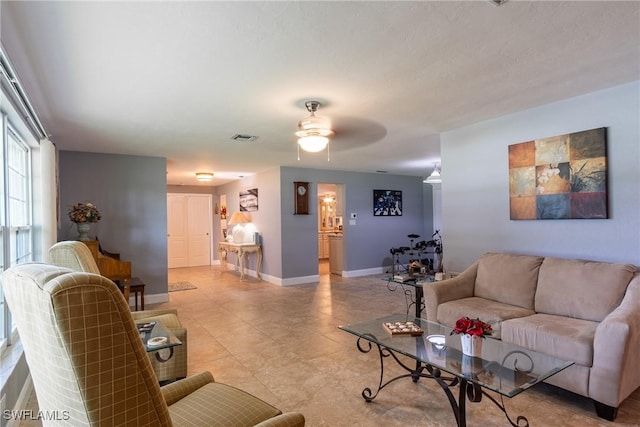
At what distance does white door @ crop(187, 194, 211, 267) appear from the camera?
993 cm

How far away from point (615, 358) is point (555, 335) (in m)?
0.33

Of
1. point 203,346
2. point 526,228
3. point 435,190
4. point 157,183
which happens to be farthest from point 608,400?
point 435,190

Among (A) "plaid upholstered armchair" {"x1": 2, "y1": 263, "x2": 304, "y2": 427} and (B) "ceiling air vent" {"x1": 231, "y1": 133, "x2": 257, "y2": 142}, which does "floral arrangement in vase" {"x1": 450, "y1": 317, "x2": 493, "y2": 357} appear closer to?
(A) "plaid upholstered armchair" {"x1": 2, "y1": 263, "x2": 304, "y2": 427}

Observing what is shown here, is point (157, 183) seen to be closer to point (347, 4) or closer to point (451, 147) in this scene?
point (451, 147)

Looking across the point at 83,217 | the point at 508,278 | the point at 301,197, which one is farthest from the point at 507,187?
the point at 83,217

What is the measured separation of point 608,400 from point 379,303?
3.22 m

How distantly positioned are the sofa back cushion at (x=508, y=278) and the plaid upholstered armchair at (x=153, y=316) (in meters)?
2.78

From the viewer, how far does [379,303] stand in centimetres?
523

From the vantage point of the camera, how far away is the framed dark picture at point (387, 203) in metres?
8.09

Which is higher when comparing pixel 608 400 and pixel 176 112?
pixel 176 112

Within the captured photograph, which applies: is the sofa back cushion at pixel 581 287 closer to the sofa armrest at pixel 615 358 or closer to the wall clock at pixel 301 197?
the sofa armrest at pixel 615 358

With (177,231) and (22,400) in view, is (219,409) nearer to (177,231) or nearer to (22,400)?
(22,400)

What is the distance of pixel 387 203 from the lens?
8.27 m

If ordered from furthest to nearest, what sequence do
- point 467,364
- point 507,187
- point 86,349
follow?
1. point 507,187
2. point 467,364
3. point 86,349
